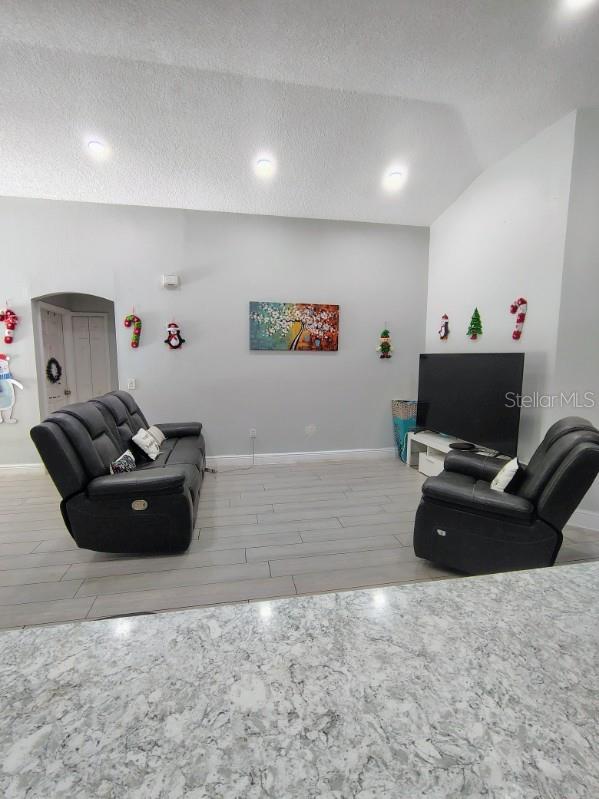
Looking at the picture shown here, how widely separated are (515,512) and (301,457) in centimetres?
283

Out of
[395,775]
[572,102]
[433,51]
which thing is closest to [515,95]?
[572,102]

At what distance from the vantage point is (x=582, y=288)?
2.79m

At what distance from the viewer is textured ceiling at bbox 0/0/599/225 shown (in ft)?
7.28

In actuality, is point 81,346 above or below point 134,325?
below

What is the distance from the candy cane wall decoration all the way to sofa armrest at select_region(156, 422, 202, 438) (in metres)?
1.02

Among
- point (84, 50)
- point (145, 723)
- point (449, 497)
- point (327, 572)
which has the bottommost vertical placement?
point (327, 572)

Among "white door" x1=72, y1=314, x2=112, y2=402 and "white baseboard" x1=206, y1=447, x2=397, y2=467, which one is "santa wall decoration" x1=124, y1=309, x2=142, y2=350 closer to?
"white baseboard" x1=206, y1=447, x2=397, y2=467

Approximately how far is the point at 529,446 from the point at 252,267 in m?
3.41

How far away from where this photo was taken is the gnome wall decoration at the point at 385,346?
181 inches

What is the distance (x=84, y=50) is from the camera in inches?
96.8

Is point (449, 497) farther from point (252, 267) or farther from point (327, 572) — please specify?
point (252, 267)

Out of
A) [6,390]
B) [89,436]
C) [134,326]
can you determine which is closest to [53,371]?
[6,390]

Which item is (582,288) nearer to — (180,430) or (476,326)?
(476,326)

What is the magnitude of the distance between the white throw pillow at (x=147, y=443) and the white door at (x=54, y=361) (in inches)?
78.0
